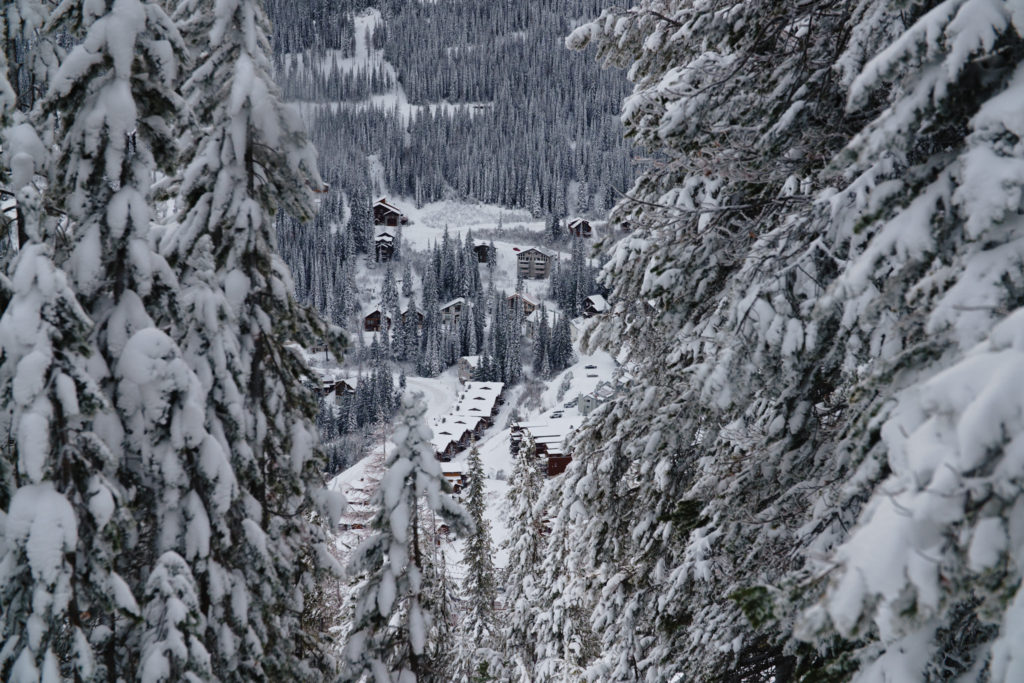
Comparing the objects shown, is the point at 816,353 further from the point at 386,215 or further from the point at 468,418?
the point at 386,215

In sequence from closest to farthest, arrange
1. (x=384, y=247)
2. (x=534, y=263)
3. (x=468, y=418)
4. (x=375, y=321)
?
(x=468, y=418), (x=375, y=321), (x=534, y=263), (x=384, y=247)

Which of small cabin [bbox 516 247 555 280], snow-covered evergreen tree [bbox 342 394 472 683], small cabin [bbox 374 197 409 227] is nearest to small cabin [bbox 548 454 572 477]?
snow-covered evergreen tree [bbox 342 394 472 683]

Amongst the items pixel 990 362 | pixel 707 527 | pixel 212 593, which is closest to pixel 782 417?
pixel 707 527

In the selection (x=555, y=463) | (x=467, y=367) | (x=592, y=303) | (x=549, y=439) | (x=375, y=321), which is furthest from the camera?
(x=592, y=303)

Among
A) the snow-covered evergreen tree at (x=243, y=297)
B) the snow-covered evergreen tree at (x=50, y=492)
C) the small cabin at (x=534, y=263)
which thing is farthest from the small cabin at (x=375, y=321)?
the snow-covered evergreen tree at (x=50, y=492)

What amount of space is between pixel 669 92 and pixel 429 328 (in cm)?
7981

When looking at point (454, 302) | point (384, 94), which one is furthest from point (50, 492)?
point (384, 94)

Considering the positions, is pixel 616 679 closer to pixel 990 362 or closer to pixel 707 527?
pixel 707 527

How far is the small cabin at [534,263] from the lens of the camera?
103 m

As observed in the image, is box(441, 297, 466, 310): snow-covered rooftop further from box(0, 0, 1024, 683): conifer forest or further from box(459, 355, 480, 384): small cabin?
box(0, 0, 1024, 683): conifer forest

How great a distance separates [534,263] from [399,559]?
99.4 metres

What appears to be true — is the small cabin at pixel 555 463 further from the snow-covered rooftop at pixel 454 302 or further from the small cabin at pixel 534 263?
the small cabin at pixel 534 263

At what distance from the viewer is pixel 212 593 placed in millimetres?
5465

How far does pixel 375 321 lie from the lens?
290ft
